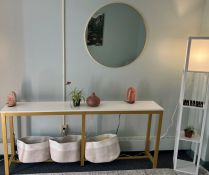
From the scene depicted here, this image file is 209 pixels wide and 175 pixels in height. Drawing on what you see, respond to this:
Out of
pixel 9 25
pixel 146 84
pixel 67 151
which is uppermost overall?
pixel 9 25

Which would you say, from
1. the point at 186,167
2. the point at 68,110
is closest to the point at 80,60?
the point at 68,110

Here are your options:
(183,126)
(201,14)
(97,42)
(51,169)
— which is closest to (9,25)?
(97,42)

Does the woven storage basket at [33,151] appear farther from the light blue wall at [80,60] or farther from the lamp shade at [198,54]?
the lamp shade at [198,54]

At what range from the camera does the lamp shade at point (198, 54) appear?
1.94 meters

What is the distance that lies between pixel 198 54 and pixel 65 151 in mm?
1794

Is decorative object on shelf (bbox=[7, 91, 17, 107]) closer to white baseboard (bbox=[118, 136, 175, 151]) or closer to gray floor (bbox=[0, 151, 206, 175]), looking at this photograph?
gray floor (bbox=[0, 151, 206, 175])

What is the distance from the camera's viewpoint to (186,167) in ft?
7.43

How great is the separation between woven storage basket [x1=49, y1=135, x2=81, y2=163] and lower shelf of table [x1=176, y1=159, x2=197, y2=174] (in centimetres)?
123

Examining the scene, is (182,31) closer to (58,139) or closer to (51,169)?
(58,139)

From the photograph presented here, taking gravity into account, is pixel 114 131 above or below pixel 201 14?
below

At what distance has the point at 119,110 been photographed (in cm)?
199

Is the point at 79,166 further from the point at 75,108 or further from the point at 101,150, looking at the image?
the point at 75,108

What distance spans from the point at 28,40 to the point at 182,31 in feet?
6.19

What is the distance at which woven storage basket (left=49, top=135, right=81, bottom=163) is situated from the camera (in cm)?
208
